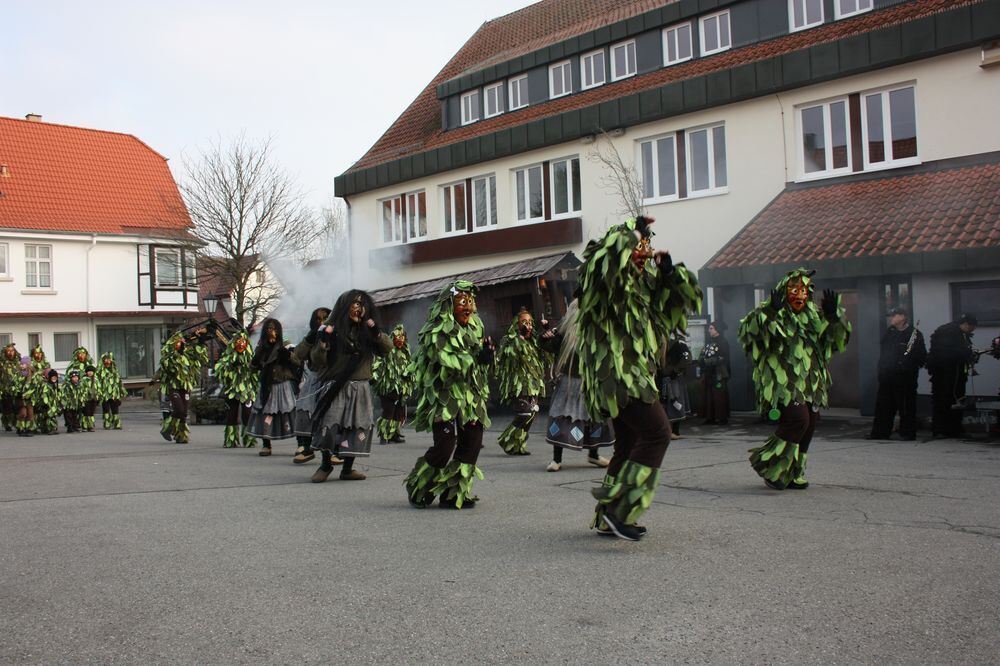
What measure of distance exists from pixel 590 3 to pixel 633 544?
879 inches

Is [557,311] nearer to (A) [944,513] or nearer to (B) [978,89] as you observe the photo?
(B) [978,89]

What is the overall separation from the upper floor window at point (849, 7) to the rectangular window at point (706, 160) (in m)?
2.93

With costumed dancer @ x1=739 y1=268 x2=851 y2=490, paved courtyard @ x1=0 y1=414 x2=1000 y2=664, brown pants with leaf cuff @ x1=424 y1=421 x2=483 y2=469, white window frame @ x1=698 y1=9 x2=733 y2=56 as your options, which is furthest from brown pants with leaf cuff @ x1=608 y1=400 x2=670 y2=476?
white window frame @ x1=698 y1=9 x2=733 y2=56

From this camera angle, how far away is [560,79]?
23969mm

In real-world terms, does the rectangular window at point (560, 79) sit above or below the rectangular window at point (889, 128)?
above

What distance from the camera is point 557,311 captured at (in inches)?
757

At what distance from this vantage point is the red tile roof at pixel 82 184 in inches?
1438

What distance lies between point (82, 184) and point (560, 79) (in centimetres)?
2326

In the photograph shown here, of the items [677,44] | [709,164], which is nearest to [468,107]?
[677,44]

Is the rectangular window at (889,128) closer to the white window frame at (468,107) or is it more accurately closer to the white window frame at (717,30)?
the white window frame at (717,30)

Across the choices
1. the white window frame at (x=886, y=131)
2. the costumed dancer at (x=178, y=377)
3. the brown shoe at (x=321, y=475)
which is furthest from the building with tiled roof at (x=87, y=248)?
the brown shoe at (x=321, y=475)

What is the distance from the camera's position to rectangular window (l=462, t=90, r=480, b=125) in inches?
1040

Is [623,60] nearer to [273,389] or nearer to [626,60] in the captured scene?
[626,60]

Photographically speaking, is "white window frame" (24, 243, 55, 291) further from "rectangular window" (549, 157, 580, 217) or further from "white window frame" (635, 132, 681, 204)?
"white window frame" (635, 132, 681, 204)
